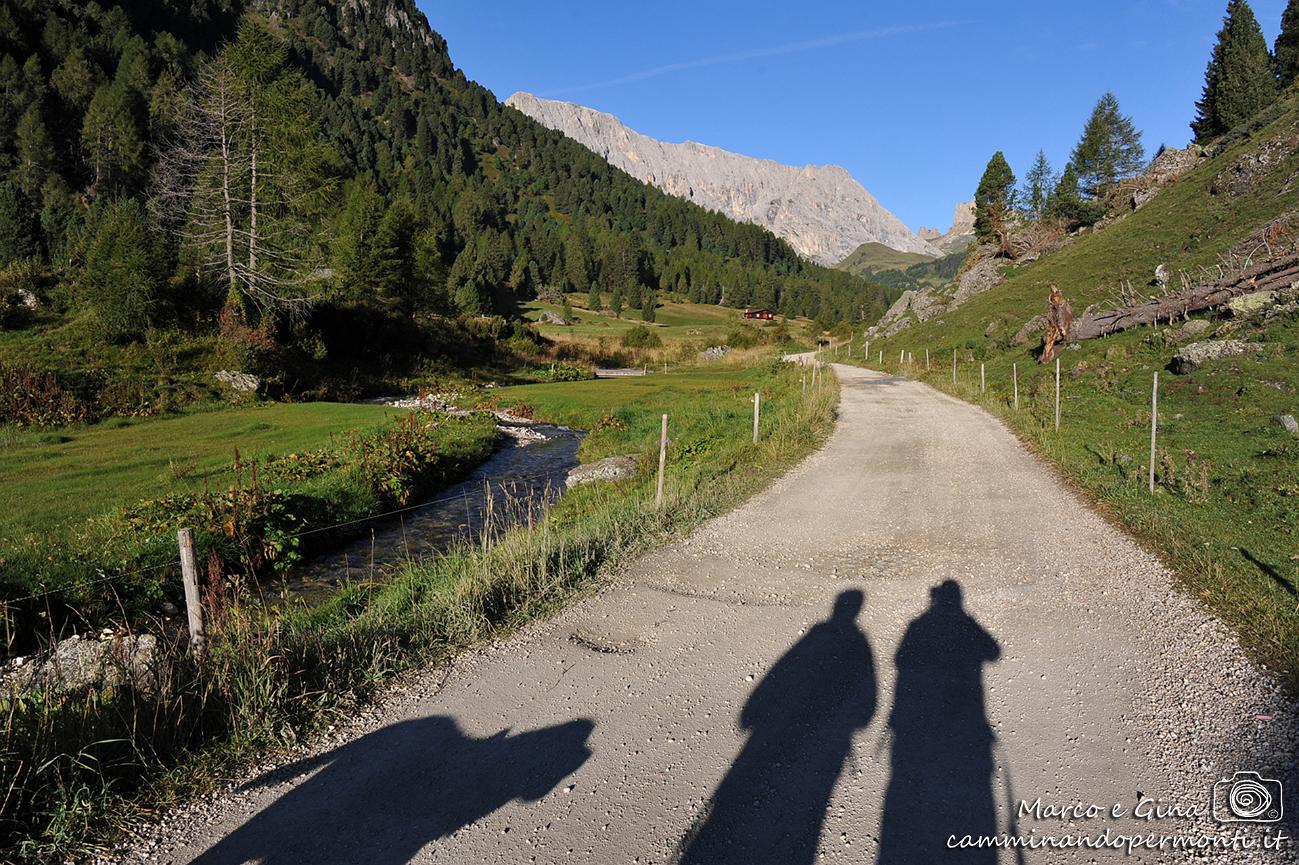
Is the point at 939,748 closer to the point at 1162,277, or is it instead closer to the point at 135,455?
the point at 135,455

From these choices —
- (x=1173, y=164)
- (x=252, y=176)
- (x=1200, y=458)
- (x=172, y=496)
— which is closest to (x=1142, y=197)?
(x=1173, y=164)

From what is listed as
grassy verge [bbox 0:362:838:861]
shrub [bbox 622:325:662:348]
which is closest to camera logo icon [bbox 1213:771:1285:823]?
grassy verge [bbox 0:362:838:861]

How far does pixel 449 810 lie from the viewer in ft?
13.8

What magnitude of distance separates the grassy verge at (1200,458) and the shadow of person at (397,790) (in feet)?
19.3

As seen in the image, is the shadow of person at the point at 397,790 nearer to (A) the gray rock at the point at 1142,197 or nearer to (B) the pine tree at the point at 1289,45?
(A) the gray rock at the point at 1142,197

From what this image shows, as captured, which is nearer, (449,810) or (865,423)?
(449,810)

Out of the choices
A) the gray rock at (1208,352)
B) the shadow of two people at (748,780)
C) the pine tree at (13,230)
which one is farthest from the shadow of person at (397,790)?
the pine tree at (13,230)

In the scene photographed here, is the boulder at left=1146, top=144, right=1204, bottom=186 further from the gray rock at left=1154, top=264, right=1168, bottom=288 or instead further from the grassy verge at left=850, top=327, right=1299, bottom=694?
the grassy verge at left=850, top=327, right=1299, bottom=694

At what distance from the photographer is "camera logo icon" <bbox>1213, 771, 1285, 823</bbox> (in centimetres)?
395

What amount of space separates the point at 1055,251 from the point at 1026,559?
6047 centimetres

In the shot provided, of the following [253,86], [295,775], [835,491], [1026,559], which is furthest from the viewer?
[253,86]

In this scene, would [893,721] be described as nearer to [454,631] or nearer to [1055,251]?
[454,631]

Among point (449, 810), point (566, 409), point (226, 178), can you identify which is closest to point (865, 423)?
point (566, 409)

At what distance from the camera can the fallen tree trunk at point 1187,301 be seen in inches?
909
